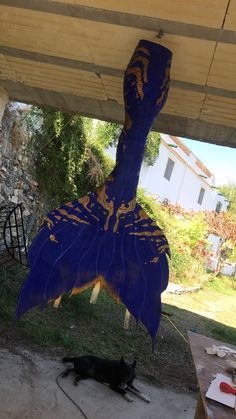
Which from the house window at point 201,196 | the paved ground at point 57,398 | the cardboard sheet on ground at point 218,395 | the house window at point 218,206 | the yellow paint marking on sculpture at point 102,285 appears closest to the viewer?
the yellow paint marking on sculpture at point 102,285

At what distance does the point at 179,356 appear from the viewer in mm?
5289

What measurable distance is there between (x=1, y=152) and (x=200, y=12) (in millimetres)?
4268

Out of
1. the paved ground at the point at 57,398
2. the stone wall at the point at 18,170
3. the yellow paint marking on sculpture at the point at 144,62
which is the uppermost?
the yellow paint marking on sculpture at the point at 144,62

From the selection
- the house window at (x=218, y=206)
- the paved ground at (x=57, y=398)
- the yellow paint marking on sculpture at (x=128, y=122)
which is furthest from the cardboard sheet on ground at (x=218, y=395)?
the house window at (x=218, y=206)

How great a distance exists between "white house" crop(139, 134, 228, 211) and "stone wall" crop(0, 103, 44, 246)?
26.4 ft

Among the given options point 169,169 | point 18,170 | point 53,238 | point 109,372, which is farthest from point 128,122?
point 169,169

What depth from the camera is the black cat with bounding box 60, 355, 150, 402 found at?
12.1ft

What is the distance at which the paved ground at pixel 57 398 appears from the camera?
312cm

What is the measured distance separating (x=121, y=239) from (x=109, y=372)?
2.18 meters

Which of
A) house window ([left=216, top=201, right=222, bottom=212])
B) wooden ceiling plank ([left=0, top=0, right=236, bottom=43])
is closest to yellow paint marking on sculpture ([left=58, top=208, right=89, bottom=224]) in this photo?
wooden ceiling plank ([left=0, top=0, right=236, bottom=43])

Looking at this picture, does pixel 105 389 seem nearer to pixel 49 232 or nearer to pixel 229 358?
pixel 229 358

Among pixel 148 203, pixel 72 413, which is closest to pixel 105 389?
pixel 72 413

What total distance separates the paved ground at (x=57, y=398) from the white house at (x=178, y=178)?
11163 millimetres

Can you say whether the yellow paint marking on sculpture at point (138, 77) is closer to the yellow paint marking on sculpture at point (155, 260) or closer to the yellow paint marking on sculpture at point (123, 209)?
the yellow paint marking on sculpture at point (123, 209)
